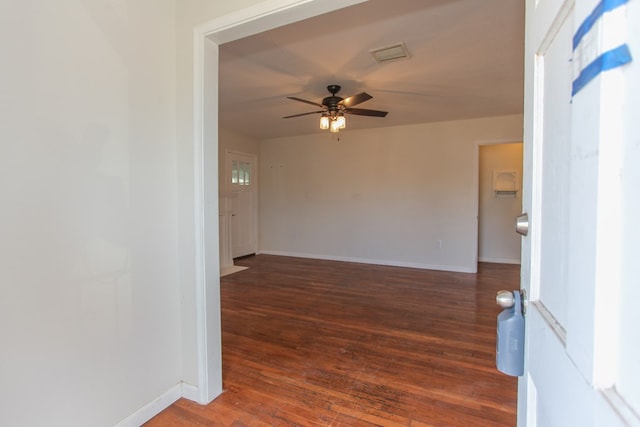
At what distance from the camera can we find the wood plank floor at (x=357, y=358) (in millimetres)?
1706

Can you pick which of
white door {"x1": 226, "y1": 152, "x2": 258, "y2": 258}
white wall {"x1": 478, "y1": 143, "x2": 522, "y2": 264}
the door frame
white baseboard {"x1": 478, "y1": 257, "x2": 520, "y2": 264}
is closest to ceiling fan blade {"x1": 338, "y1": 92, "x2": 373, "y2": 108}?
the door frame

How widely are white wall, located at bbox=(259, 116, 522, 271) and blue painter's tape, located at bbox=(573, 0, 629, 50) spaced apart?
4.94 m

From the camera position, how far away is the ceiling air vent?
8.37 feet

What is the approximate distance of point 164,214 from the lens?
1729mm

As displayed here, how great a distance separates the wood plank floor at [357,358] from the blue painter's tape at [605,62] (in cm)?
179

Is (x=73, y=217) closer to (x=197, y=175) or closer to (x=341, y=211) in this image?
(x=197, y=175)

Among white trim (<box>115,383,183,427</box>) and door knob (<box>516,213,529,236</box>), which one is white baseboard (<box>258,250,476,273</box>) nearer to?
white trim (<box>115,383,183,427</box>)

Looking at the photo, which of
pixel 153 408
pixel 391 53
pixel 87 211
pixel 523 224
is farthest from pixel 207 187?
pixel 391 53

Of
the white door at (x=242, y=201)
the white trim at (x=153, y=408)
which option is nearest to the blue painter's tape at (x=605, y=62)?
the white trim at (x=153, y=408)

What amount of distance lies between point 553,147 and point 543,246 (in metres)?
0.20

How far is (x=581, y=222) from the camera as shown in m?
0.42

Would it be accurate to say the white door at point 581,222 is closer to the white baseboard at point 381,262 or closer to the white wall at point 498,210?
the white baseboard at point 381,262

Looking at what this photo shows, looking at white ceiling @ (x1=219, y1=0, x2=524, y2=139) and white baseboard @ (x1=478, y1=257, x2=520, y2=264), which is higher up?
white ceiling @ (x1=219, y1=0, x2=524, y2=139)

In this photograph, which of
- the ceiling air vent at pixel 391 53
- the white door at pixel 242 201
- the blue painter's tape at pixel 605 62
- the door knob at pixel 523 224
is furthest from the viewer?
the white door at pixel 242 201
